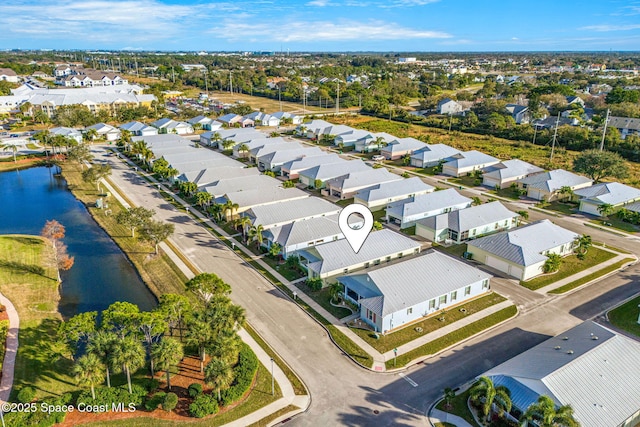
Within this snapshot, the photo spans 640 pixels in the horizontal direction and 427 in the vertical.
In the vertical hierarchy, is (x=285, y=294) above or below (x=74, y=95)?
below

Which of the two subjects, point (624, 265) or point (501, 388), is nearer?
point (501, 388)

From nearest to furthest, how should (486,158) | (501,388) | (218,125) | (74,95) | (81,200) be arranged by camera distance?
(501,388) → (81,200) → (486,158) → (218,125) → (74,95)

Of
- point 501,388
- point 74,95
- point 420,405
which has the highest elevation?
point 74,95

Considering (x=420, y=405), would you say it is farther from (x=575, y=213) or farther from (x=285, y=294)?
(x=575, y=213)

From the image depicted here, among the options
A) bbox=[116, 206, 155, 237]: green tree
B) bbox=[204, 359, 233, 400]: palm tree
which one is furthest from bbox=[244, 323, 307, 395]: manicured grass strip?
bbox=[116, 206, 155, 237]: green tree

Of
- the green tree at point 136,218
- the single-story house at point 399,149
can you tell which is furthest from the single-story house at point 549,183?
the green tree at point 136,218

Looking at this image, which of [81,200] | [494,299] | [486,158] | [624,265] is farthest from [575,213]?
[81,200]
